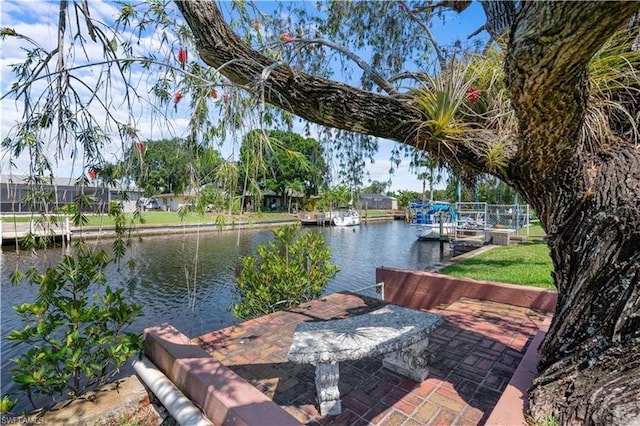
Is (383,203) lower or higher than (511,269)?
higher

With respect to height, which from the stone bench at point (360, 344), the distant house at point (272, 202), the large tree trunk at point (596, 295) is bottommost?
the stone bench at point (360, 344)

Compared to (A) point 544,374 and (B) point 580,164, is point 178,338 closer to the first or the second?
(A) point 544,374

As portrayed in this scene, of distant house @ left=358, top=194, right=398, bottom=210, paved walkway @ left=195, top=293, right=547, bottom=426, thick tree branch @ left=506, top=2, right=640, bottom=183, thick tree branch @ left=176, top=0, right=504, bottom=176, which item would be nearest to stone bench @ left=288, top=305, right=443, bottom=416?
paved walkway @ left=195, top=293, right=547, bottom=426

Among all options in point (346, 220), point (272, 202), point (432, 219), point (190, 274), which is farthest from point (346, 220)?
point (272, 202)

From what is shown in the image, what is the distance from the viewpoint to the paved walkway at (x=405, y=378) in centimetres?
267

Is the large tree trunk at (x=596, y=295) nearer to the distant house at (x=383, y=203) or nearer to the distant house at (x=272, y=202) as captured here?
the distant house at (x=272, y=202)

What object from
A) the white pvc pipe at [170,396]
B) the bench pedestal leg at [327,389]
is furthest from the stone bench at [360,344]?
the white pvc pipe at [170,396]

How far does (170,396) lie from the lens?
2613 millimetres

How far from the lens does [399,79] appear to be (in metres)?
3.28

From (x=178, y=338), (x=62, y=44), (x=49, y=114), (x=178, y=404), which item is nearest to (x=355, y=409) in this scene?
(x=178, y=404)

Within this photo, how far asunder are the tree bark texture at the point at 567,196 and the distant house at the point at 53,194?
114 cm

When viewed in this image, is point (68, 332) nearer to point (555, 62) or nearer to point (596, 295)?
point (555, 62)

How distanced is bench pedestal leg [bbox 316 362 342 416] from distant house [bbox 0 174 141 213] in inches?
75.3

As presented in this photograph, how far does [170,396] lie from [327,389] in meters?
1.26
